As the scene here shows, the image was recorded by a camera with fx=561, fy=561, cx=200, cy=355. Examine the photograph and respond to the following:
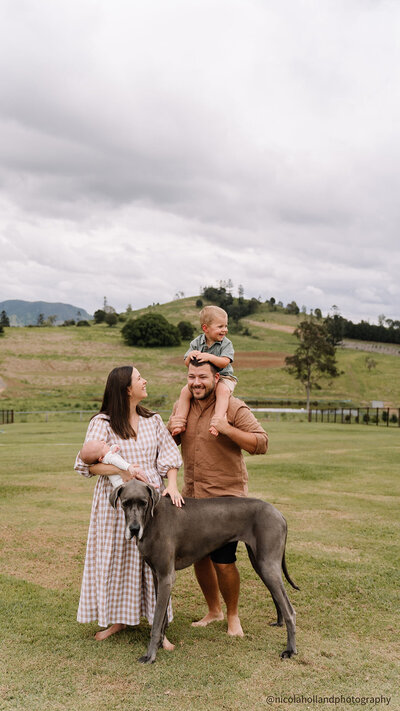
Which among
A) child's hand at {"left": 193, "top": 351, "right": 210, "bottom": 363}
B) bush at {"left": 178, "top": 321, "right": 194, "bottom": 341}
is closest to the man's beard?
child's hand at {"left": 193, "top": 351, "right": 210, "bottom": 363}

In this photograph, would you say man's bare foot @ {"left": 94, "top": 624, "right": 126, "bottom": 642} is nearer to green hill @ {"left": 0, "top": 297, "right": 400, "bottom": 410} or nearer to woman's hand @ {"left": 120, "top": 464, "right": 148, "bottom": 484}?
woman's hand @ {"left": 120, "top": 464, "right": 148, "bottom": 484}

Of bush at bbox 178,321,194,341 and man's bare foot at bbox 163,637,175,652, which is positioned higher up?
bush at bbox 178,321,194,341

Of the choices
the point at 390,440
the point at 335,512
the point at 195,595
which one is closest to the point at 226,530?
the point at 195,595

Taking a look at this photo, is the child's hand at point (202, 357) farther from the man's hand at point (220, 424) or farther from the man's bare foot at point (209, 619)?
the man's bare foot at point (209, 619)

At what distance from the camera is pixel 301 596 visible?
6.61 metres

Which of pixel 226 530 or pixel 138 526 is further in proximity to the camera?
pixel 226 530

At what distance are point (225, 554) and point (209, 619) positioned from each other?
105 centimetres

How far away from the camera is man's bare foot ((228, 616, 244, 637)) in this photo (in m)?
5.37

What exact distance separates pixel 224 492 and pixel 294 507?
666 centimetres

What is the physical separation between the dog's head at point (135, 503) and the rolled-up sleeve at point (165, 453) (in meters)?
0.63

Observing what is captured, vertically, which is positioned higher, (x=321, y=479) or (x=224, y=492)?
(x=224, y=492)

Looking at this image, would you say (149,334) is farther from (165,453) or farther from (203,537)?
(203,537)

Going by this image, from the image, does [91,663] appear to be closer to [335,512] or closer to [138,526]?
[138,526]

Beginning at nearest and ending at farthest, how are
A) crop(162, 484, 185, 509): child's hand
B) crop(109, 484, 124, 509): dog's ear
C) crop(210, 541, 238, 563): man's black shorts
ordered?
crop(109, 484, 124, 509): dog's ear < crop(162, 484, 185, 509): child's hand < crop(210, 541, 238, 563): man's black shorts
